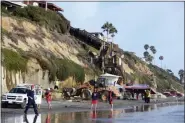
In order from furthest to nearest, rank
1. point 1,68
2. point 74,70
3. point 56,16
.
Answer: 1. point 56,16
2. point 74,70
3. point 1,68

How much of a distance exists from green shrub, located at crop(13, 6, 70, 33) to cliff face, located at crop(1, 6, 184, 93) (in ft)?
4.78

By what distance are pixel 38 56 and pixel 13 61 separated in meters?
9.19

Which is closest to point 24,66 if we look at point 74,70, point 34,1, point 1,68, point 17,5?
point 1,68

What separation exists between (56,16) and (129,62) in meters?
39.1

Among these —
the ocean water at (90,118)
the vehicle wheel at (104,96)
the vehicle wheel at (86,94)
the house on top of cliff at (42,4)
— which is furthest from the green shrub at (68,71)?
the ocean water at (90,118)

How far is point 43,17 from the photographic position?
7994 centimetres

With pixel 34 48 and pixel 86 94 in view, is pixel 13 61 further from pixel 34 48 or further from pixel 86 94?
pixel 34 48

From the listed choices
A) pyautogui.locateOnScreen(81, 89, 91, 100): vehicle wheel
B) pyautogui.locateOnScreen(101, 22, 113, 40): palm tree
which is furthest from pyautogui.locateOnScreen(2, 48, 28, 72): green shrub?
pyautogui.locateOnScreen(101, 22, 113, 40): palm tree

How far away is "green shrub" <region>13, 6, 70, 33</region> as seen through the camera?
7794cm

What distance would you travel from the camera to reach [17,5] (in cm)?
8575

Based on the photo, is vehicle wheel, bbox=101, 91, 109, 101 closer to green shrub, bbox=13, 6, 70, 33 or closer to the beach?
the beach

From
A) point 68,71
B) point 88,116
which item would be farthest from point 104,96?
point 88,116

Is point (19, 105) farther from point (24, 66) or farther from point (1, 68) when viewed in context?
point (24, 66)

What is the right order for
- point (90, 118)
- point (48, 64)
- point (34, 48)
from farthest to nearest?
point (34, 48)
point (48, 64)
point (90, 118)
